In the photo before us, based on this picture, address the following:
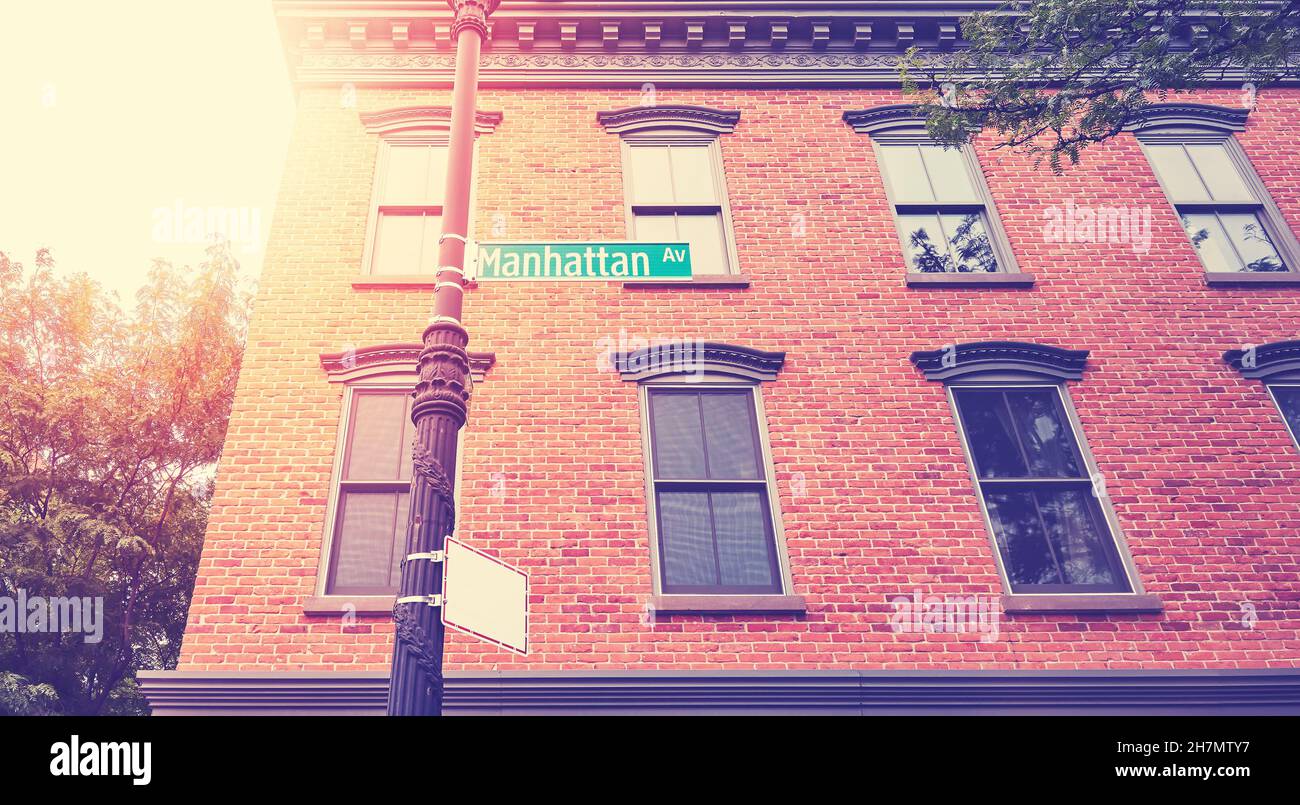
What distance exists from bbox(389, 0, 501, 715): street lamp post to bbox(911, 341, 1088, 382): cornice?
5.21 metres

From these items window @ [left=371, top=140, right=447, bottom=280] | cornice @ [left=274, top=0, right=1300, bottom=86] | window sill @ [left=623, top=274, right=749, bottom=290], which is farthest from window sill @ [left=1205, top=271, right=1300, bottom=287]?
window @ [left=371, top=140, right=447, bottom=280]

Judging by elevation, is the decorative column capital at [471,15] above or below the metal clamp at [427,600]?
above

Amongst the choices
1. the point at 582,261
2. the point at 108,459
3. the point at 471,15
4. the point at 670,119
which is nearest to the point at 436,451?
the point at 582,261

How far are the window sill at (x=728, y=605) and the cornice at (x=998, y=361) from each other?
290 centimetres

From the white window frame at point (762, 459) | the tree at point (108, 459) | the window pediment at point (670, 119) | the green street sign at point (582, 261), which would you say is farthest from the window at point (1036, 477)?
the tree at point (108, 459)

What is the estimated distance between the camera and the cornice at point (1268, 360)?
7.94 m

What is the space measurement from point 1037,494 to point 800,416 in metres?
2.34

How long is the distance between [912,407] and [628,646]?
3.66m

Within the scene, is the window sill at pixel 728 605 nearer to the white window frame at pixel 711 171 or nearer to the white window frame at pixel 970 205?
the white window frame at pixel 711 171

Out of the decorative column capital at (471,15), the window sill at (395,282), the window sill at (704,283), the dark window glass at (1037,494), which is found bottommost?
the dark window glass at (1037,494)

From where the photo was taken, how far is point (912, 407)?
25.2 ft

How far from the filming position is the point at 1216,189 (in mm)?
9602
